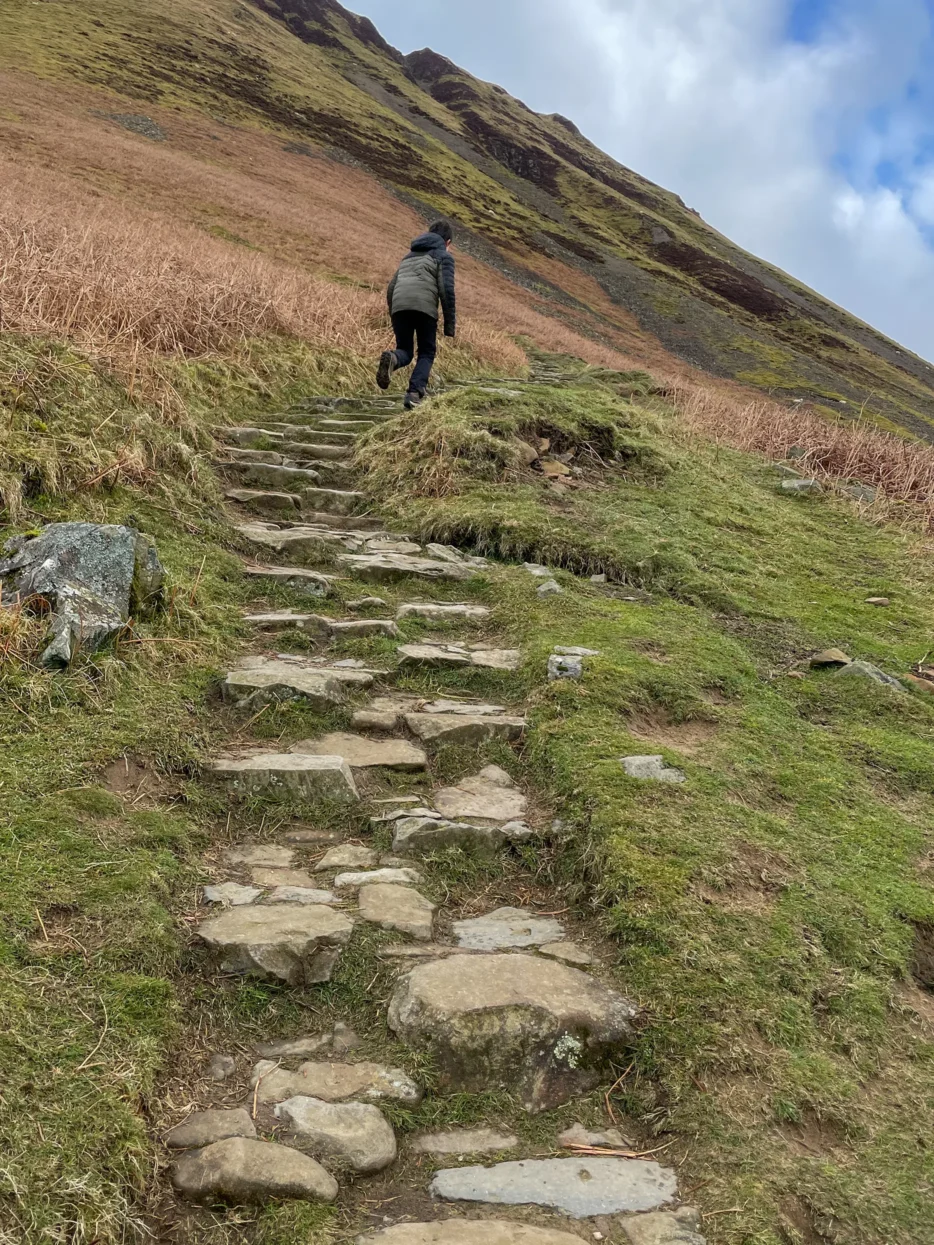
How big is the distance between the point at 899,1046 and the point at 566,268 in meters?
51.4

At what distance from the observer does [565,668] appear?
193 inches

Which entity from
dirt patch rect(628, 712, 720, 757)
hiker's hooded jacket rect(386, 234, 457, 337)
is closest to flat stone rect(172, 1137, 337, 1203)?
dirt patch rect(628, 712, 720, 757)

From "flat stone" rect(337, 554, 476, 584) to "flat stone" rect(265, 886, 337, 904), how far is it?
3.60m

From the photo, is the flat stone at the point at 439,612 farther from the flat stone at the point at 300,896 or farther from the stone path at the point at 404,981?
the flat stone at the point at 300,896

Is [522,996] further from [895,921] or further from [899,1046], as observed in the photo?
[895,921]

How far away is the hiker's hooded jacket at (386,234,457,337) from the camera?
1060cm

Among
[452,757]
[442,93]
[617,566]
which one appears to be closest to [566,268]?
[617,566]

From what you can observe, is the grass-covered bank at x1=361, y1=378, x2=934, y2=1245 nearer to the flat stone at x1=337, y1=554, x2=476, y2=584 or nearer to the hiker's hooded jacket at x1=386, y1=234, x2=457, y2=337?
the flat stone at x1=337, y1=554, x2=476, y2=584

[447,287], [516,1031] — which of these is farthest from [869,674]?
[447,287]

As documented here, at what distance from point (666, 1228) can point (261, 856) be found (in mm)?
1979

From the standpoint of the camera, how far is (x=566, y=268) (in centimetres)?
4888

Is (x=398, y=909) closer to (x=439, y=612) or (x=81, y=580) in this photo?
(x=81, y=580)

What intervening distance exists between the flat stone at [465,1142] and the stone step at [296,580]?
4.09 m

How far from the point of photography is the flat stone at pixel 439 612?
19.4 feet
